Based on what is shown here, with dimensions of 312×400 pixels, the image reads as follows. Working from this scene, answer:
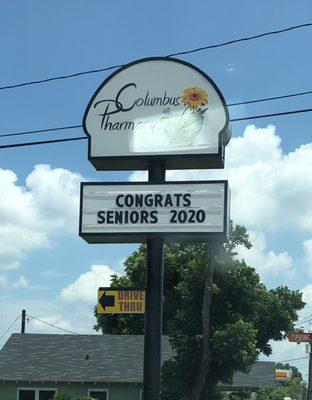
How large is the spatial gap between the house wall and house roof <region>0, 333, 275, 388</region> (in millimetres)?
444

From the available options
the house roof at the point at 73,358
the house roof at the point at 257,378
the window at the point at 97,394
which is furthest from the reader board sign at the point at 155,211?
the house roof at the point at 257,378

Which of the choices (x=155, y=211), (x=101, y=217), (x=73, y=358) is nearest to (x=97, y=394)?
(x=73, y=358)

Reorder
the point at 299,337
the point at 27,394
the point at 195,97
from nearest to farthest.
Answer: the point at 195,97 → the point at 27,394 → the point at 299,337

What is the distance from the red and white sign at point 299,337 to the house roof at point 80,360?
207 centimetres

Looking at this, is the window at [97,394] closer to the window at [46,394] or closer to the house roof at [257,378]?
the window at [46,394]

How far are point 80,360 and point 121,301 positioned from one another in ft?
83.3

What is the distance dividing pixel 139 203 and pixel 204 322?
1922 cm

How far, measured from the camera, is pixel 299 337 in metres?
38.5

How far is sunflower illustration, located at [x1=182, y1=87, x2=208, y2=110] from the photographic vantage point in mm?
12172

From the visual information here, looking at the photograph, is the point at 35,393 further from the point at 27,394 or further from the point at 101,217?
the point at 101,217

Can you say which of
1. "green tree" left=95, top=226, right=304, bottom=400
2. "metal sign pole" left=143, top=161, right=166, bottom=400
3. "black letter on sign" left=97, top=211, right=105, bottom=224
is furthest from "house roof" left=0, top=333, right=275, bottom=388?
"black letter on sign" left=97, top=211, right=105, bottom=224

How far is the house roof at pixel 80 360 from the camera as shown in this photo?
113 ft

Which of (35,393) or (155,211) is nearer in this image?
(155,211)

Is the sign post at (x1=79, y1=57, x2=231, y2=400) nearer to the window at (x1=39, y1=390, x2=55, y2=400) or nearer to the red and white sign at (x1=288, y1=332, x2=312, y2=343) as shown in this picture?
the window at (x1=39, y1=390, x2=55, y2=400)
